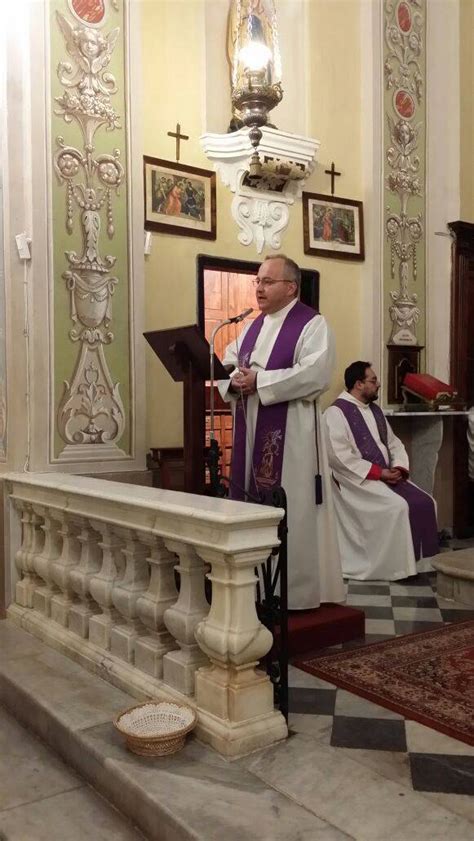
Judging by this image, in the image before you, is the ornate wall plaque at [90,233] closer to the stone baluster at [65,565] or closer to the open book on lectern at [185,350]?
the stone baluster at [65,565]

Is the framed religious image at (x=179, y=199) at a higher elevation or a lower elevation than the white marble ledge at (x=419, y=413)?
higher

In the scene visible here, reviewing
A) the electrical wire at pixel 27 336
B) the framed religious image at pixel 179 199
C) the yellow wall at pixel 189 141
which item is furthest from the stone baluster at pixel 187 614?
the framed religious image at pixel 179 199

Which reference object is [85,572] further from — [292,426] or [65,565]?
[292,426]

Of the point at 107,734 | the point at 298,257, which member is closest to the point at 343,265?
the point at 298,257

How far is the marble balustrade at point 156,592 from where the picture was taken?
8.86 ft

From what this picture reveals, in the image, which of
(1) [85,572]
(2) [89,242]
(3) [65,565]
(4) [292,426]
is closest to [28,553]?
(3) [65,565]

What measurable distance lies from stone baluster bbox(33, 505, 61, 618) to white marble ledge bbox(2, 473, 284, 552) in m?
0.13

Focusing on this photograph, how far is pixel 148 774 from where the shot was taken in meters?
2.50

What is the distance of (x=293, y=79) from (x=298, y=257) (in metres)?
1.49

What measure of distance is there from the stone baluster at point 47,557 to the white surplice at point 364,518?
216 cm

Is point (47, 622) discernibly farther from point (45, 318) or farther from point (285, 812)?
point (285, 812)

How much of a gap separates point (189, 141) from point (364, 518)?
3.04 metres

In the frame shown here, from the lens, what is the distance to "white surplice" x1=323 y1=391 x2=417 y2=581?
18.5 feet

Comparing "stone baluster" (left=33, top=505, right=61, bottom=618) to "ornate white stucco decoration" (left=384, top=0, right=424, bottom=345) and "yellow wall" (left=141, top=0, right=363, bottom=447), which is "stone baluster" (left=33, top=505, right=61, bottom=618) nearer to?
"yellow wall" (left=141, top=0, right=363, bottom=447)
